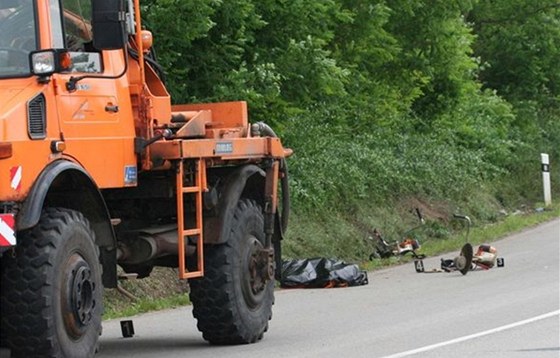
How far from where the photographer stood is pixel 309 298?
53.2ft

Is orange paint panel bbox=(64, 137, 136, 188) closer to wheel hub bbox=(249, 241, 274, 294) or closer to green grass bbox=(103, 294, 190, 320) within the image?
wheel hub bbox=(249, 241, 274, 294)

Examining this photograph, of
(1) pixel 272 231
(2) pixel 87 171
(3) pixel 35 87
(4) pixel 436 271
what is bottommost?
(4) pixel 436 271

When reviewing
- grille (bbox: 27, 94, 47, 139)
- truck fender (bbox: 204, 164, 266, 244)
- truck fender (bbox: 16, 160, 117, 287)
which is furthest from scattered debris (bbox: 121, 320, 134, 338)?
grille (bbox: 27, 94, 47, 139)

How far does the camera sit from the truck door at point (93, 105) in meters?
9.70

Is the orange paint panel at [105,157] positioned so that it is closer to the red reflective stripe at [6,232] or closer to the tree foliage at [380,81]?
the red reflective stripe at [6,232]

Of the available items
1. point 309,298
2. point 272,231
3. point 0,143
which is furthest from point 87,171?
point 309,298

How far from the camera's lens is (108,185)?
1019cm

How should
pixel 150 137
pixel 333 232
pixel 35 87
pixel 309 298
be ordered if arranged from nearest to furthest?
pixel 35 87 → pixel 150 137 → pixel 309 298 → pixel 333 232

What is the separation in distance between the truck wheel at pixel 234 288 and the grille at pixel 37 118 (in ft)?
9.63

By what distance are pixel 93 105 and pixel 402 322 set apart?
4239 millimetres

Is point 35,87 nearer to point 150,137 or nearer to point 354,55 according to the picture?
point 150,137

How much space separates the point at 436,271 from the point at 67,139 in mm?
10146

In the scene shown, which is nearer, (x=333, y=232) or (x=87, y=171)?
(x=87, y=171)

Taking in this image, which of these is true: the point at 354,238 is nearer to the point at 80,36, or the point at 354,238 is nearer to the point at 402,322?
the point at 402,322
